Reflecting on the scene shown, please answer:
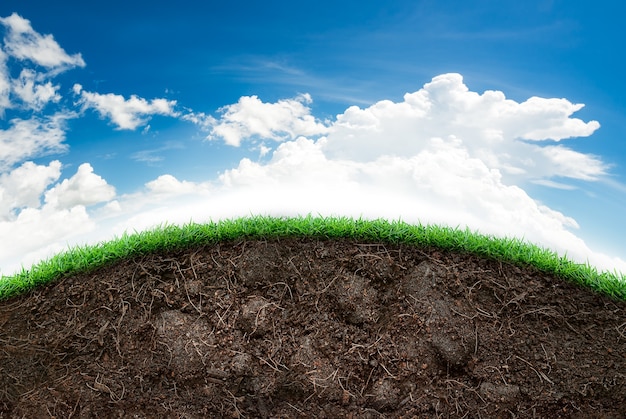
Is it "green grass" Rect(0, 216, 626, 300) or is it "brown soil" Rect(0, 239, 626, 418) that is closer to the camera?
"brown soil" Rect(0, 239, 626, 418)

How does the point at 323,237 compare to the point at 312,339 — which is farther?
the point at 323,237

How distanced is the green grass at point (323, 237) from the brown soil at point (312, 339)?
0.30 feet

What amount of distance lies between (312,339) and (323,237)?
0.87 m

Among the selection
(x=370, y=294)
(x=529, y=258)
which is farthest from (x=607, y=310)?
(x=370, y=294)

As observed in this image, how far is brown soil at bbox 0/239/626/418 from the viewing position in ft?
13.3

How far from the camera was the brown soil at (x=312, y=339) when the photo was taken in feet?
13.3

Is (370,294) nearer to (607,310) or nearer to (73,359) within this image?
(607,310)

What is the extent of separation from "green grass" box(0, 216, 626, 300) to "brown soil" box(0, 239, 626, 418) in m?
0.09

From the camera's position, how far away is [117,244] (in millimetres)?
4734

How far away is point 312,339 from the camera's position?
416 centimetres

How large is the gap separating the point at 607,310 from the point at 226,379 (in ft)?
10.3

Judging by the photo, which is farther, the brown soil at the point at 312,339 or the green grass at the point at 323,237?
the green grass at the point at 323,237

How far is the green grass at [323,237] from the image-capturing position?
15.0 ft

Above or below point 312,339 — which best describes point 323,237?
above
